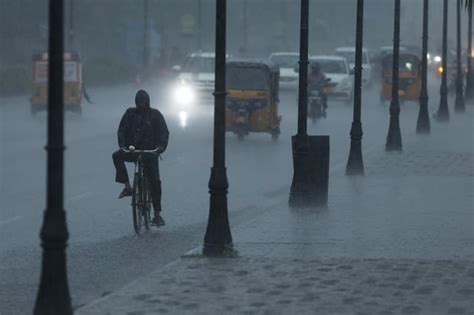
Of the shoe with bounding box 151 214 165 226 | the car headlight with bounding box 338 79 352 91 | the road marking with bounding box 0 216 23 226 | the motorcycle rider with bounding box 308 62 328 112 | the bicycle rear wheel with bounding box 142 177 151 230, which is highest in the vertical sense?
the motorcycle rider with bounding box 308 62 328 112

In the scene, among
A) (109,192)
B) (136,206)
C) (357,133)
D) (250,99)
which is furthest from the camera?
(250,99)

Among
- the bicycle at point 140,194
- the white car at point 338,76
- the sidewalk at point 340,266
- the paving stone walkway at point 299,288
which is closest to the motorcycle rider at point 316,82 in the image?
the white car at point 338,76

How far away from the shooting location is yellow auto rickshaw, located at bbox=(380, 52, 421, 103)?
56344 millimetres

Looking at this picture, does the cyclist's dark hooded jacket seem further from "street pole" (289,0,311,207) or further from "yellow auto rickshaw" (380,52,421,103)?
"yellow auto rickshaw" (380,52,421,103)

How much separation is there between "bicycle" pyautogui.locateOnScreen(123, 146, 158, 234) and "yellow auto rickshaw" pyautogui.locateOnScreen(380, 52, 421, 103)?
39303 millimetres

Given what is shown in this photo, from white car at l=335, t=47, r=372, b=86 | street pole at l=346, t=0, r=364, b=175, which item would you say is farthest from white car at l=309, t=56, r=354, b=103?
street pole at l=346, t=0, r=364, b=175

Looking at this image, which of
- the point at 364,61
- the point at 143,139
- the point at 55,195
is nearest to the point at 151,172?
the point at 143,139

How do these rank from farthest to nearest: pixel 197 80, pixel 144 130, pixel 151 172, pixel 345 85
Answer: pixel 345 85 → pixel 197 80 → pixel 144 130 → pixel 151 172

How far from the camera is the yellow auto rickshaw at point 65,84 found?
43.1 metres

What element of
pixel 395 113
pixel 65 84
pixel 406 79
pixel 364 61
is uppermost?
pixel 364 61

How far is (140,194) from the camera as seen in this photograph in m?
17.3

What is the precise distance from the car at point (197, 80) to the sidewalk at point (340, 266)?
3002cm

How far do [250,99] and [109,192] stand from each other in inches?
515

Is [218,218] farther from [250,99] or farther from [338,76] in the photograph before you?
[338,76]
